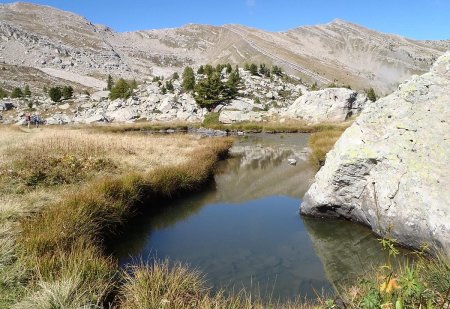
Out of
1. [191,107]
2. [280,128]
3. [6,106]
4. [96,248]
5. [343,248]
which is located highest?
[191,107]

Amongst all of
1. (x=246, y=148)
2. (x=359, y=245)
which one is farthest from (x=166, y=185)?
(x=246, y=148)

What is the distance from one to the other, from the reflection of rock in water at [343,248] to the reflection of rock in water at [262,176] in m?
5.28

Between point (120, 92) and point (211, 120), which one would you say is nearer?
point (211, 120)

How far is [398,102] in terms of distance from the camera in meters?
12.6

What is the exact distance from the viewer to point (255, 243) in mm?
12258

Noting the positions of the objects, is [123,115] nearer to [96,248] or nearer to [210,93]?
[210,93]

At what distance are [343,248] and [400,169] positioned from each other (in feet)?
9.39

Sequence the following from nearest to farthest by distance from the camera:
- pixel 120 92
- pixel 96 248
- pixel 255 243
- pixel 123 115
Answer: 1. pixel 96 248
2. pixel 255 243
3. pixel 123 115
4. pixel 120 92

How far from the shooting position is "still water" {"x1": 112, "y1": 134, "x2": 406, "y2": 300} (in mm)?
9625

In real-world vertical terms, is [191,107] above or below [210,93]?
below

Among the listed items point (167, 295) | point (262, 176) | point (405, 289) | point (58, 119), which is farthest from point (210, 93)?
point (405, 289)

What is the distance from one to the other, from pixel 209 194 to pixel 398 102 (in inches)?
382

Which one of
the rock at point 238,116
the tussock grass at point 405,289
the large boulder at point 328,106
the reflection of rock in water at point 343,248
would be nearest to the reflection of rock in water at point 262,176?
the reflection of rock in water at point 343,248

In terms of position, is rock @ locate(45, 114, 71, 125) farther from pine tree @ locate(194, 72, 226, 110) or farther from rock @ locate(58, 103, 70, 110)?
pine tree @ locate(194, 72, 226, 110)
